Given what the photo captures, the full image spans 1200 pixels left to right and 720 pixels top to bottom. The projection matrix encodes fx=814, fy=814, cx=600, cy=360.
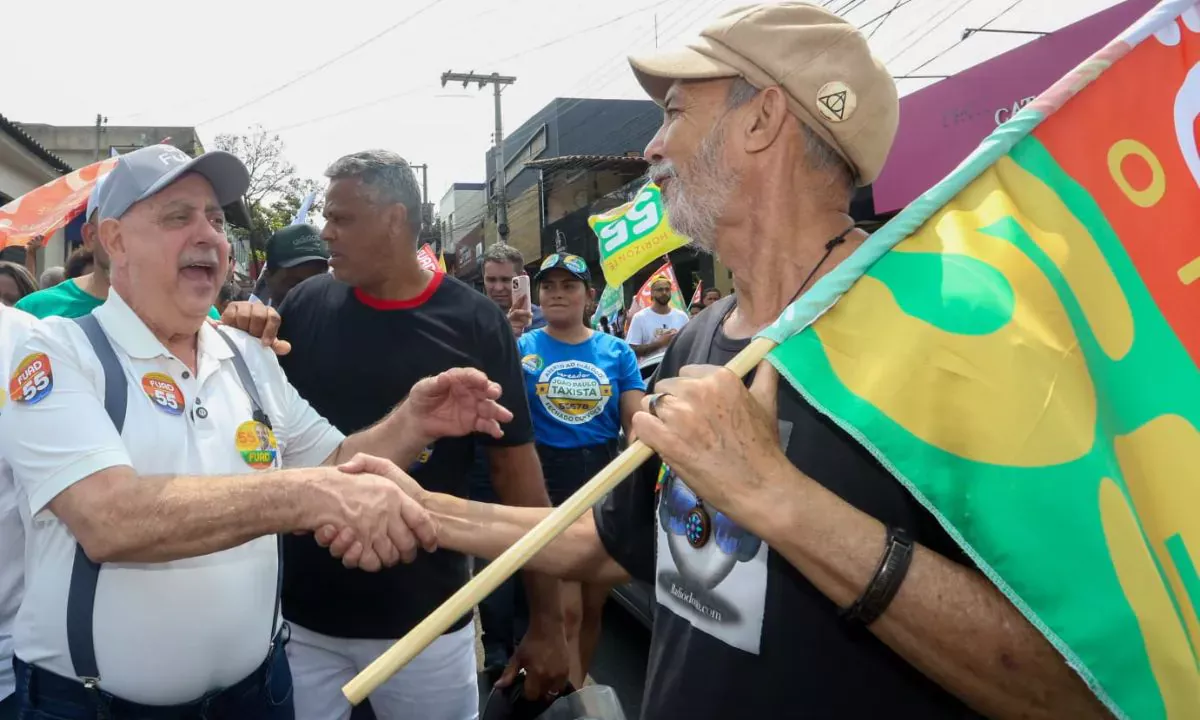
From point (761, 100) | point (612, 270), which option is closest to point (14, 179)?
point (612, 270)

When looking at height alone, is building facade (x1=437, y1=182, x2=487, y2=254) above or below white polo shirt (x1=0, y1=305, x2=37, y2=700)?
below

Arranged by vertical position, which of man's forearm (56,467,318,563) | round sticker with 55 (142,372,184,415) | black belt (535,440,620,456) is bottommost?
black belt (535,440,620,456)

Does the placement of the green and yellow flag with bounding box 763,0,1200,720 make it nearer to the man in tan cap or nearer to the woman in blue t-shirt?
the man in tan cap

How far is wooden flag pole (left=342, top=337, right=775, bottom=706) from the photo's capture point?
1.23 meters

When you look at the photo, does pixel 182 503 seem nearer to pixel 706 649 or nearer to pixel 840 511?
pixel 706 649

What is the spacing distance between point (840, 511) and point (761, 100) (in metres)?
0.95

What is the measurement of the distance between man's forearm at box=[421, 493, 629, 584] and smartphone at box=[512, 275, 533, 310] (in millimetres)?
4632

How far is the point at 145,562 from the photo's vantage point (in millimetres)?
1750

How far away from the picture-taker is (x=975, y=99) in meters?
5.63

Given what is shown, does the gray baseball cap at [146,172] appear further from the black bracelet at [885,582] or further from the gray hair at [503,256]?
the gray hair at [503,256]

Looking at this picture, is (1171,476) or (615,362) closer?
(1171,476)

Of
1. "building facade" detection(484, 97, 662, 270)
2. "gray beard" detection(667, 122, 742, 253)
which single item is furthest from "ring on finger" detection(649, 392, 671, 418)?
"building facade" detection(484, 97, 662, 270)

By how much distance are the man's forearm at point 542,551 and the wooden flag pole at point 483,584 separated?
0.66 meters

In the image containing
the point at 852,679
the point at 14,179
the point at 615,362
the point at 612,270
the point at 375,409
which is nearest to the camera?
the point at 852,679
